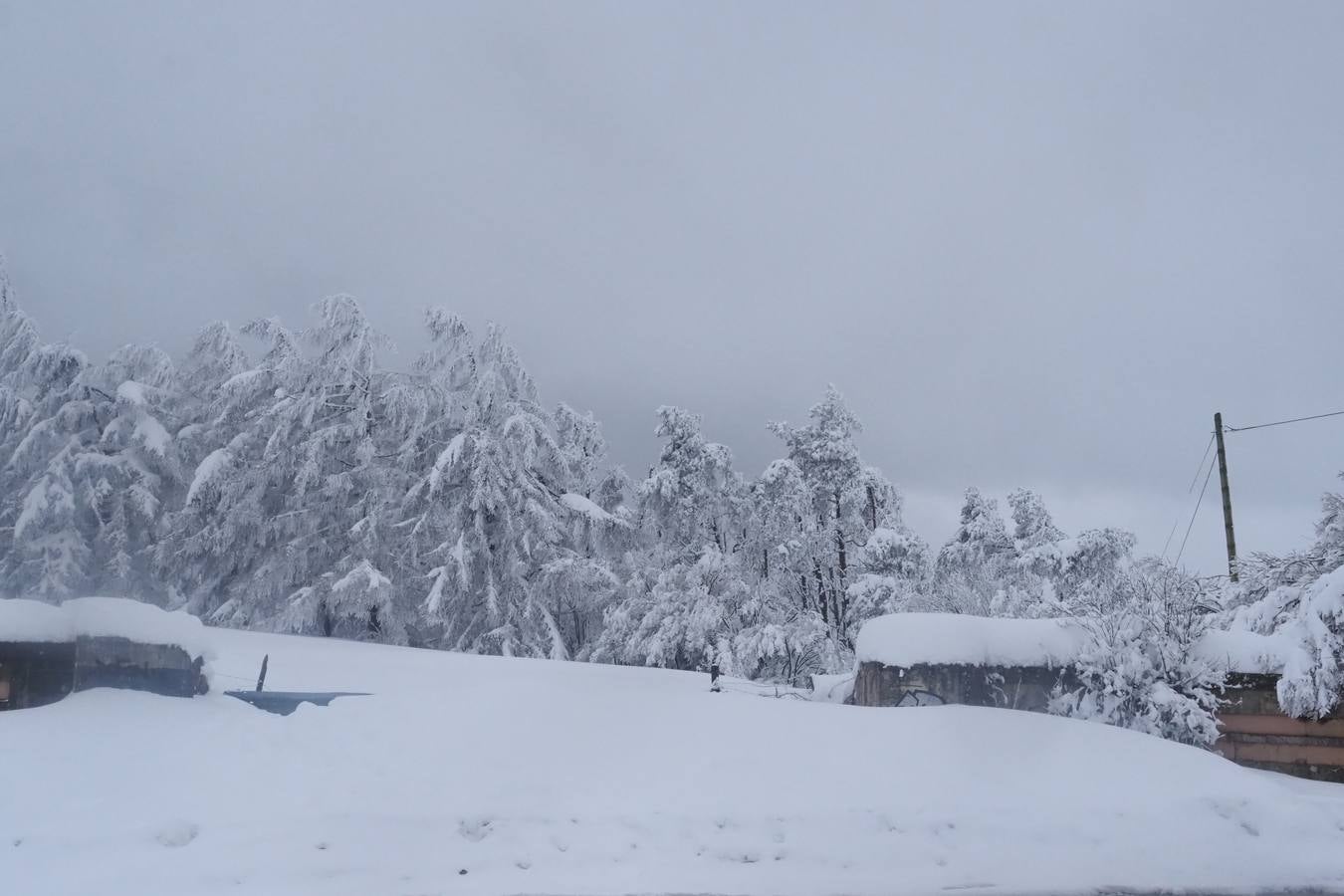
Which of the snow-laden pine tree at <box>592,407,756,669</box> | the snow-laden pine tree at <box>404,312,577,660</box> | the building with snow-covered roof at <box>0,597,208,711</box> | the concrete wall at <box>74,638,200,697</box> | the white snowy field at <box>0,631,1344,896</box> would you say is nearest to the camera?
the white snowy field at <box>0,631,1344,896</box>

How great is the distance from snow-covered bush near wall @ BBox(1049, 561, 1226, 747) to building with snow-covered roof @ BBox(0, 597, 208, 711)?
8.87m

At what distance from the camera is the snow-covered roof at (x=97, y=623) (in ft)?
26.0

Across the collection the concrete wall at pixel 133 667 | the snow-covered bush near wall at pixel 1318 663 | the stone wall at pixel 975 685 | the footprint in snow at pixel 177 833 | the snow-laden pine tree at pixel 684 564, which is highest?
the snow-laden pine tree at pixel 684 564

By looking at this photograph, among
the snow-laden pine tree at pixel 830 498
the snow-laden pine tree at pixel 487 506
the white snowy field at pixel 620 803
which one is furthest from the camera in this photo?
the snow-laden pine tree at pixel 830 498

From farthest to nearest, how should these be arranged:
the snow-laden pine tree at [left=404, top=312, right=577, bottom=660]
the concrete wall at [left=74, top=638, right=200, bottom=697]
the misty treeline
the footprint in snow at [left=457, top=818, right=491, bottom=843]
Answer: the snow-laden pine tree at [left=404, top=312, right=577, bottom=660] → the misty treeline → the concrete wall at [left=74, top=638, right=200, bottom=697] → the footprint in snow at [left=457, top=818, right=491, bottom=843]

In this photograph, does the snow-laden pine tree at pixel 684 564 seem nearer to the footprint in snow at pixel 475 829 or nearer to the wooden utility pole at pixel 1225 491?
the wooden utility pole at pixel 1225 491

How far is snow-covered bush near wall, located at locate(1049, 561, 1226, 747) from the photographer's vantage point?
8820 millimetres

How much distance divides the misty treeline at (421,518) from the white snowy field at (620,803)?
42.3 feet

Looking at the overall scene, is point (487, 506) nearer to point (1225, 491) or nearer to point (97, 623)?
point (97, 623)

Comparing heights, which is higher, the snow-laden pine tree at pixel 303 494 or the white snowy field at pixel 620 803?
the snow-laden pine tree at pixel 303 494

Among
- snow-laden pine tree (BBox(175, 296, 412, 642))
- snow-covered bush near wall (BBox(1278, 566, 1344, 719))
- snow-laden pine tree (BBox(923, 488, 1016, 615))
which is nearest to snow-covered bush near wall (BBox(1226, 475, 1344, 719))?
snow-covered bush near wall (BBox(1278, 566, 1344, 719))

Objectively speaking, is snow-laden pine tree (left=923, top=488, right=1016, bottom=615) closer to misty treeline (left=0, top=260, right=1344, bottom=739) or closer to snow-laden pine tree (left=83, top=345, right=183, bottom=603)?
misty treeline (left=0, top=260, right=1344, bottom=739)

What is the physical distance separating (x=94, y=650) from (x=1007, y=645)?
8.96m

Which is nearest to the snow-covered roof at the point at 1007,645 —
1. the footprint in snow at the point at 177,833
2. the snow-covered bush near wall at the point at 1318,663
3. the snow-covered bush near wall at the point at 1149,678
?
the snow-covered bush near wall at the point at 1149,678
